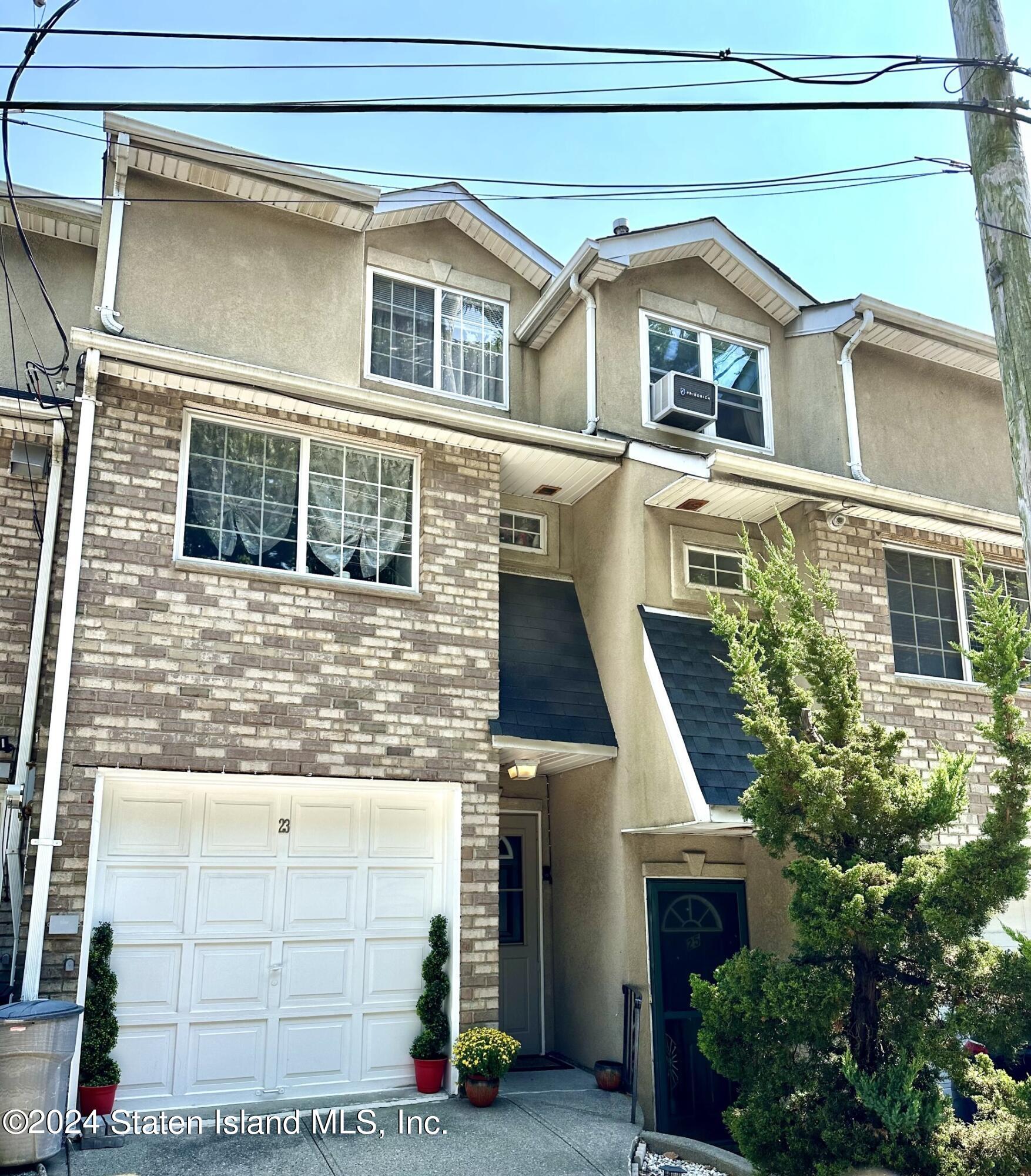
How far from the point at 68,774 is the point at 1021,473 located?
674cm

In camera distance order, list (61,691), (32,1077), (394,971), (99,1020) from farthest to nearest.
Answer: (394,971) → (61,691) → (99,1020) → (32,1077)

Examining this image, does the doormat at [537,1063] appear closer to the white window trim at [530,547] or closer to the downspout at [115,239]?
the white window trim at [530,547]

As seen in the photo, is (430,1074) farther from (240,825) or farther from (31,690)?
(31,690)

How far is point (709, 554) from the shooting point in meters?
11.2

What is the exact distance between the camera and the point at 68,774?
7.82 m

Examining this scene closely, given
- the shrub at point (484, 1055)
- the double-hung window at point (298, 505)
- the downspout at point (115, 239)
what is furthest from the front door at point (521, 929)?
the downspout at point (115, 239)

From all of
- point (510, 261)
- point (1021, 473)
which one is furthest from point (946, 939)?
point (510, 261)

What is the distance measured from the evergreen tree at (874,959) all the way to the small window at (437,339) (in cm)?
559

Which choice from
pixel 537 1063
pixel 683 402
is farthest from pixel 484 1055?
pixel 683 402

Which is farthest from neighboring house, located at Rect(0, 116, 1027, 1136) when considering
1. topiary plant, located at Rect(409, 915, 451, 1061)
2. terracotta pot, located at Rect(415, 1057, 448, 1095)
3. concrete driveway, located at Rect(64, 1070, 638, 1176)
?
concrete driveway, located at Rect(64, 1070, 638, 1176)

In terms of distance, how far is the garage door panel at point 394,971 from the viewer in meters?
8.80

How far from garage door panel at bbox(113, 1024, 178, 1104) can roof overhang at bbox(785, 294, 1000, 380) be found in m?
10.0

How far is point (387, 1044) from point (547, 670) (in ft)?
12.3

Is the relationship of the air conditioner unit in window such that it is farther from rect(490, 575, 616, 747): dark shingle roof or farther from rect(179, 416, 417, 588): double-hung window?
rect(179, 416, 417, 588): double-hung window
